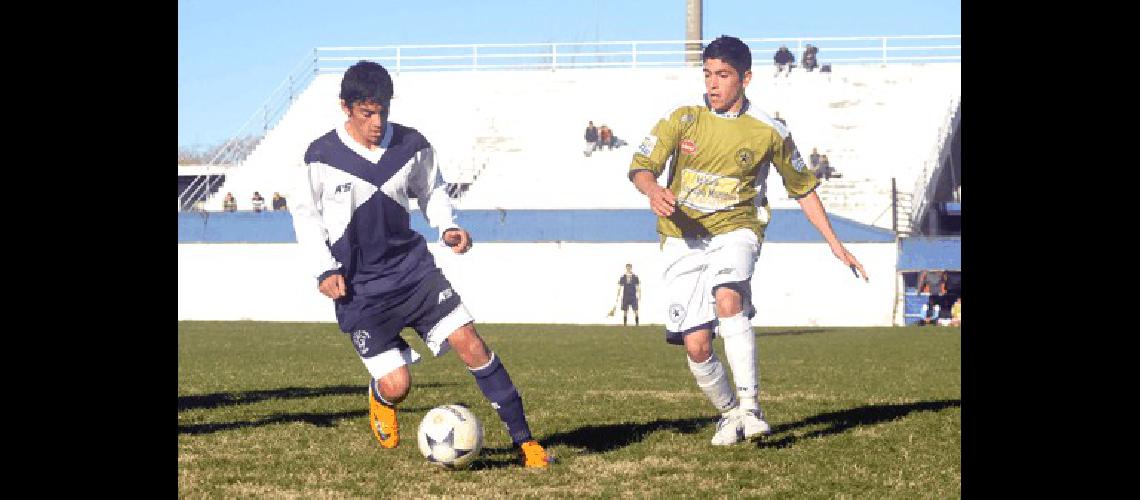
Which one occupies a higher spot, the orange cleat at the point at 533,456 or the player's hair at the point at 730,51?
the player's hair at the point at 730,51

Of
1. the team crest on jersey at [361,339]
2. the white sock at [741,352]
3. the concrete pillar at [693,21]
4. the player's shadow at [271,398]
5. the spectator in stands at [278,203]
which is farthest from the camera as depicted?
the concrete pillar at [693,21]

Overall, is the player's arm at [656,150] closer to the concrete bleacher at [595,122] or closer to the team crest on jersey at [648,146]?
the team crest on jersey at [648,146]

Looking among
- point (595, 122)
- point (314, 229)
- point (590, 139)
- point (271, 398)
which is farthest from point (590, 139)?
point (314, 229)

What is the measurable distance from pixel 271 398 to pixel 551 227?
2645 centimetres

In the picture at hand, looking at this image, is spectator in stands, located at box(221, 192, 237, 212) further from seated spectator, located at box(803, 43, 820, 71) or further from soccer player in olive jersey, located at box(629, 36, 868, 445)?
soccer player in olive jersey, located at box(629, 36, 868, 445)

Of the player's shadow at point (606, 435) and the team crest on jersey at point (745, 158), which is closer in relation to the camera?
the player's shadow at point (606, 435)

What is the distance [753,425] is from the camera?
29.6 ft

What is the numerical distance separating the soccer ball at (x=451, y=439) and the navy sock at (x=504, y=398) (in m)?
0.20

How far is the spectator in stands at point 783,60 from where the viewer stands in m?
48.1

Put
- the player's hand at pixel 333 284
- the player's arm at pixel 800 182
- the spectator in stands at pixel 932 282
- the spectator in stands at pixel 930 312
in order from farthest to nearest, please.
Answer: the spectator in stands at pixel 932 282
the spectator in stands at pixel 930 312
the player's arm at pixel 800 182
the player's hand at pixel 333 284

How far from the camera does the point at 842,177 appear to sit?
140 feet

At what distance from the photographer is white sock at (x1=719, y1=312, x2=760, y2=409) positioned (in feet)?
30.2

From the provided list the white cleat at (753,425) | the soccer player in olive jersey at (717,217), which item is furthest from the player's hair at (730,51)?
the white cleat at (753,425)
